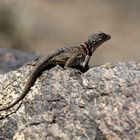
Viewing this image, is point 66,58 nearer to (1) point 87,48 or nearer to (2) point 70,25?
(1) point 87,48

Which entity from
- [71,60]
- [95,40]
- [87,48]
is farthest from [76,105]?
→ [95,40]

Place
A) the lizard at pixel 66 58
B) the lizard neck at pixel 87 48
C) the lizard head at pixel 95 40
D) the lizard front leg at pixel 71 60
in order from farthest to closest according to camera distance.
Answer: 1. the lizard head at pixel 95 40
2. the lizard neck at pixel 87 48
3. the lizard front leg at pixel 71 60
4. the lizard at pixel 66 58

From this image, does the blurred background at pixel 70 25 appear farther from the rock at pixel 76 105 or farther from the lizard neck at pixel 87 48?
the rock at pixel 76 105

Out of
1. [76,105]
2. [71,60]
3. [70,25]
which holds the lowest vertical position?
[76,105]

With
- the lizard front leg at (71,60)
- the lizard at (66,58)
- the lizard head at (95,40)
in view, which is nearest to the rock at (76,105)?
the lizard at (66,58)

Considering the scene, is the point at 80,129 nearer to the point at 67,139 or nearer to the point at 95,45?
the point at 67,139

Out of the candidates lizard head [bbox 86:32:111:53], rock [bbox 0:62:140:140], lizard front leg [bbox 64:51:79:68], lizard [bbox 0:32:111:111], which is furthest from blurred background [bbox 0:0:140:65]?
rock [bbox 0:62:140:140]

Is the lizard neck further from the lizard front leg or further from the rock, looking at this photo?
the rock
